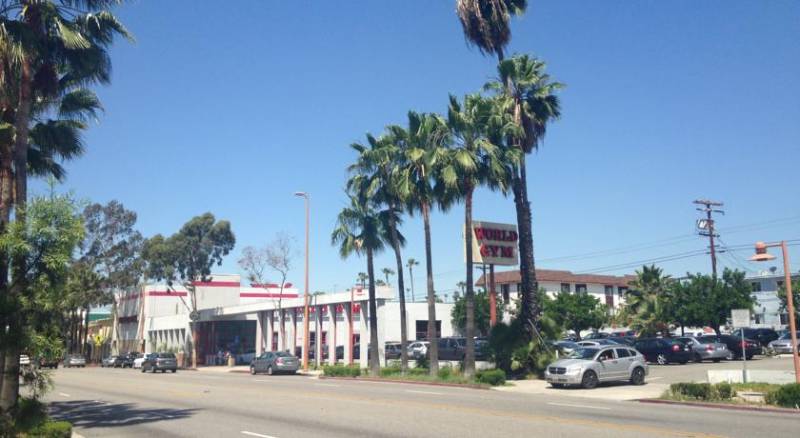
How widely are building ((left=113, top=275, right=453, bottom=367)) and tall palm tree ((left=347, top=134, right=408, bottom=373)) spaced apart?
26.2ft

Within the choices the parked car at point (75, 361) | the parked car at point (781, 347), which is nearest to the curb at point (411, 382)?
the parked car at point (781, 347)

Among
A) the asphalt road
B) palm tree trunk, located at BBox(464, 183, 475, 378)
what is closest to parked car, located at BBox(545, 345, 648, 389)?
the asphalt road

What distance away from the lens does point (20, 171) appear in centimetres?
1616

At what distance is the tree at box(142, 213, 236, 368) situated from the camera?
62.8 m

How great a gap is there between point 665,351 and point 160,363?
34955 millimetres

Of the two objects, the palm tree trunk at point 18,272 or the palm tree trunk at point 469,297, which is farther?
the palm tree trunk at point 469,297

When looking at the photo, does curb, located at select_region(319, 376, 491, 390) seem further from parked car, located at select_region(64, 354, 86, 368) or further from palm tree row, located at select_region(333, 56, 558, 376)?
parked car, located at select_region(64, 354, 86, 368)

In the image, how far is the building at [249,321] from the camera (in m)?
47.2

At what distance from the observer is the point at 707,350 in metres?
39.8

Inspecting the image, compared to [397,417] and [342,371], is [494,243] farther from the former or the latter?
[397,417]

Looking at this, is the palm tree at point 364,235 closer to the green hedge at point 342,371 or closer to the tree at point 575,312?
the green hedge at point 342,371

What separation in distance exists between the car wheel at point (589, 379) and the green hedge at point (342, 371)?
14.6m

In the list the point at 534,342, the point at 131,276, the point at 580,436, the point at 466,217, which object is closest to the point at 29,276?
the point at 580,436

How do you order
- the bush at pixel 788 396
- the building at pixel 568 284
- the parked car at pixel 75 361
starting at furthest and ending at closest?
the building at pixel 568 284, the parked car at pixel 75 361, the bush at pixel 788 396
